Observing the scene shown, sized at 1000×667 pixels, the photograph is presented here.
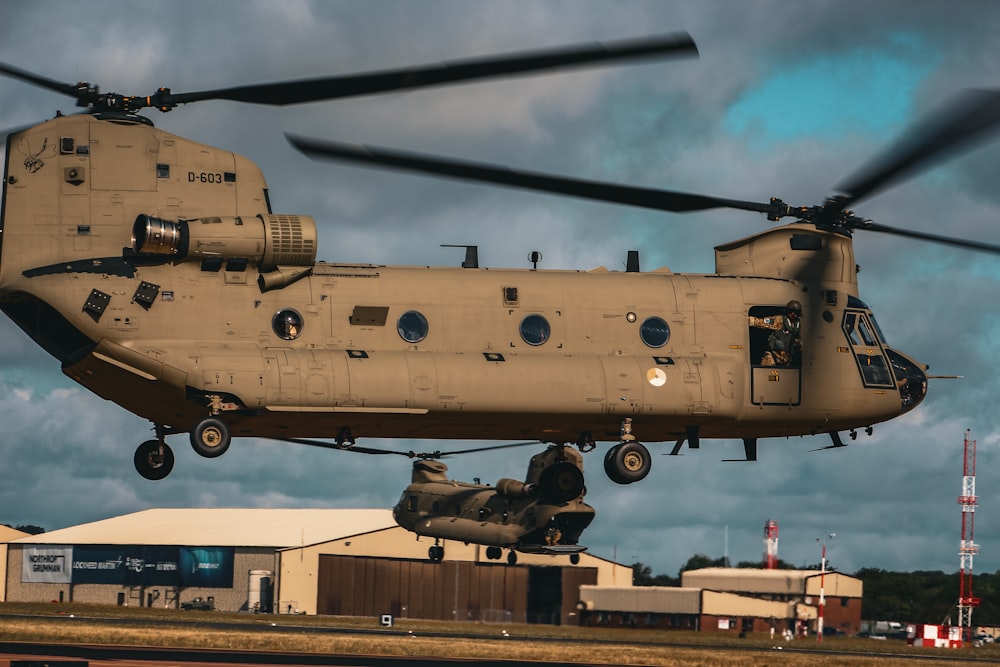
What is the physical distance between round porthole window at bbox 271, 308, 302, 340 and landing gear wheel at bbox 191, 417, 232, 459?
6.90 ft

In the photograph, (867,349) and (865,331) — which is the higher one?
(865,331)

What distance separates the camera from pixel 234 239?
27.1m

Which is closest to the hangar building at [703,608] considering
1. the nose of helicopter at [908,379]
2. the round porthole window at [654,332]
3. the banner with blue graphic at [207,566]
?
the banner with blue graphic at [207,566]

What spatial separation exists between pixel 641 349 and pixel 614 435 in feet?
6.66

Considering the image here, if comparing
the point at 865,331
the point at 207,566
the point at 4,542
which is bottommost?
the point at 207,566

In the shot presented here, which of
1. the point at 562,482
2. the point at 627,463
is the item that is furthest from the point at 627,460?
the point at 562,482

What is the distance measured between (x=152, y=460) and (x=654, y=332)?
1086 centimetres

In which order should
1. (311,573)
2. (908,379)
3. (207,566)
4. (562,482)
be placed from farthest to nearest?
(207,566), (311,573), (908,379), (562,482)

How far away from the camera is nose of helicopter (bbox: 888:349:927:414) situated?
3159 centimetres

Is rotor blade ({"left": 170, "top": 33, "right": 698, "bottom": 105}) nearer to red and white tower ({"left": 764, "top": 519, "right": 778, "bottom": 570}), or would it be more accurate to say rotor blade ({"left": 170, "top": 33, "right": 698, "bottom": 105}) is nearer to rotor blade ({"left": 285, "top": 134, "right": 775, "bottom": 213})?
rotor blade ({"left": 285, "top": 134, "right": 775, "bottom": 213})

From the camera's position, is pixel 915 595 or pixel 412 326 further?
pixel 915 595

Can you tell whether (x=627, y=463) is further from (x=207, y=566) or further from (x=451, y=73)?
(x=207, y=566)

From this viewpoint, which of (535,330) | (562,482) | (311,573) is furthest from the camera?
(311,573)

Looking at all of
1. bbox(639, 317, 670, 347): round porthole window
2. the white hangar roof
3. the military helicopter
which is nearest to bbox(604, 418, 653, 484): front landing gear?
bbox(639, 317, 670, 347): round porthole window
